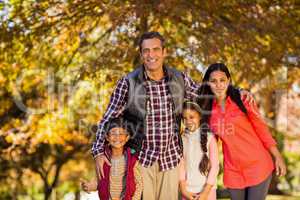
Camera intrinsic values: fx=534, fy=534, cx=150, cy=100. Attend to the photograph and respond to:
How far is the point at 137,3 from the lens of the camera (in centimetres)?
819

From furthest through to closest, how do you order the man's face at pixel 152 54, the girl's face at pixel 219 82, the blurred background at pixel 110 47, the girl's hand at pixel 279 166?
the blurred background at pixel 110 47 < the girl's face at pixel 219 82 < the girl's hand at pixel 279 166 < the man's face at pixel 152 54

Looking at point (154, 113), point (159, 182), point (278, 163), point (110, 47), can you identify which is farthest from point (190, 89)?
point (110, 47)


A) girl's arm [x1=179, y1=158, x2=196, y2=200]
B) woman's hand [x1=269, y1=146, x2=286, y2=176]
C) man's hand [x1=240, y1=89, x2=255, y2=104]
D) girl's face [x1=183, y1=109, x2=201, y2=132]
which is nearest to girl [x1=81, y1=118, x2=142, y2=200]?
girl's arm [x1=179, y1=158, x2=196, y2=200]

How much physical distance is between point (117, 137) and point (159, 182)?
0.51 metres

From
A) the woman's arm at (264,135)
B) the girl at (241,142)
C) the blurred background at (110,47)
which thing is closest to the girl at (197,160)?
the girl at (241,142)

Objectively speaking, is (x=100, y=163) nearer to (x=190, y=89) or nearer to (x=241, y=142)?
(x=190, y=89)

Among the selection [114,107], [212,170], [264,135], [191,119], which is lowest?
[212,170]

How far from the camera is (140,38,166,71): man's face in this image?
434cm

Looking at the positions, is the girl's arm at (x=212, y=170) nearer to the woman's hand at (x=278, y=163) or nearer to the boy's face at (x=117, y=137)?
the woman's hand at (x=278, y=163)

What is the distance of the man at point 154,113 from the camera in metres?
4.35

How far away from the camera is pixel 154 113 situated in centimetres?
436

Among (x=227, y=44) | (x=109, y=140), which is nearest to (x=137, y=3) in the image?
(x=227, y=44)

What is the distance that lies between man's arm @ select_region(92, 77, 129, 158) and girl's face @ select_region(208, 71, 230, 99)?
0.76m

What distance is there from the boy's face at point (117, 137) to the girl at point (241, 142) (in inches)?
30.6
